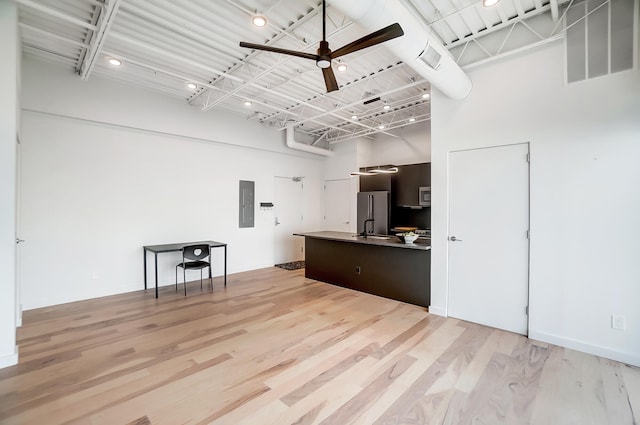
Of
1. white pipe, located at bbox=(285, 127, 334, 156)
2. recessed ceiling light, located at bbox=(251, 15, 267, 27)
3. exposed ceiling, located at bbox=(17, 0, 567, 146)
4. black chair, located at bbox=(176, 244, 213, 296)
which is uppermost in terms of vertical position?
exposed ceiling, located at bbox=(17, 0, 567, 146)

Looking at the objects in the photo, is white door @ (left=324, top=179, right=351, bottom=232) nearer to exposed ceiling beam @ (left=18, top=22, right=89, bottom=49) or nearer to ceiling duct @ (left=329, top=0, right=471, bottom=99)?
ceiling duct @ (left=329, top=0, right=471, bottom=99)

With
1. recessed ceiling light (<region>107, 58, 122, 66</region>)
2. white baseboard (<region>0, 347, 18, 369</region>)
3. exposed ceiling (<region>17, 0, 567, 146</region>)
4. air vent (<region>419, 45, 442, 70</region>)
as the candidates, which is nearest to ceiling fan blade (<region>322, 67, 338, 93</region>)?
exposed ceiling (<region>17, 0, 567, 146</region>)

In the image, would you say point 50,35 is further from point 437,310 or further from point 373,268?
point 437,310

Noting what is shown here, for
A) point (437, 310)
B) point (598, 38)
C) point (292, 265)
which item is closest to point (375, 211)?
point (437, 310)

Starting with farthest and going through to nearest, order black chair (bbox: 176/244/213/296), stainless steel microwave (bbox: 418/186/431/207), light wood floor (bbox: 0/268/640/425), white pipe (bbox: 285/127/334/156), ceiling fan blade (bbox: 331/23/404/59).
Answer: white pipe (bbox: 285/127/334/156) < stainless steel microwave (bbox: 418/186/431/207) < black chair (bbox: 176/244/213/296) < ceiling fan blade (bbox: 331/23/404/59) < light wood floor (bbox: 0/268/640/425)

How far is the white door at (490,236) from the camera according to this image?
3.31 metres

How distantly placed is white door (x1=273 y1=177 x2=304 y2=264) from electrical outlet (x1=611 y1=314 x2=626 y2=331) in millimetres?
5938

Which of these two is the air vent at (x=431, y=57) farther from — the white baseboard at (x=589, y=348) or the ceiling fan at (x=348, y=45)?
the white baseboard at (x=589, y=348)

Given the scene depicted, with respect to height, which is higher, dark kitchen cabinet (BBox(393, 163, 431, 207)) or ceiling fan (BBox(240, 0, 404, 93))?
Result: ceiling fan (BBox(240, 0, 404, 93))

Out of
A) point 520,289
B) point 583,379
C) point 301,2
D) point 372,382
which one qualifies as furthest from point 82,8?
point 583,379

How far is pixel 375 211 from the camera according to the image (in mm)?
5902

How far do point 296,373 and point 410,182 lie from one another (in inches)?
201

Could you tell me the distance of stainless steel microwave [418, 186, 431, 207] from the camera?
20.4 ft

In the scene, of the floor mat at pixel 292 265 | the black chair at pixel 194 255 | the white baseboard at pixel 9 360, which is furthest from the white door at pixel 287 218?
the white baseboard at pixel 9 360
